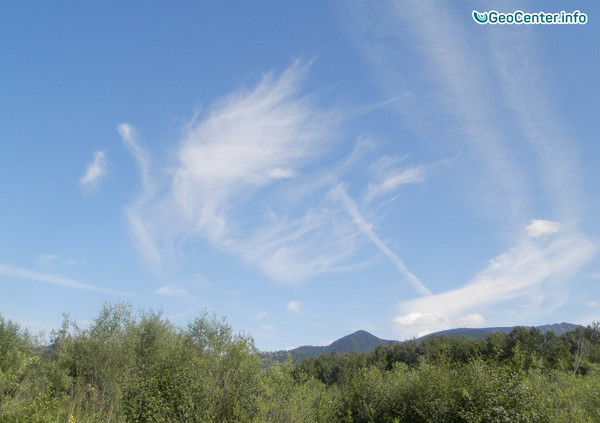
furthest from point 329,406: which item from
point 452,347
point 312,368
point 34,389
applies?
point 312,368

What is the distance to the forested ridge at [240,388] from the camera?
90.8ft

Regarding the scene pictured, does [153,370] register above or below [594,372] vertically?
above

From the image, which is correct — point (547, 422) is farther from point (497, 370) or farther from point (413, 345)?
point (413, 345)

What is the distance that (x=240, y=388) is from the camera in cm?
2970

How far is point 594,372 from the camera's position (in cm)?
3456

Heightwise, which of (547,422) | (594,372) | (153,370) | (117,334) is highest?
(117,334)

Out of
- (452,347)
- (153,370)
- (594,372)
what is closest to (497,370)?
(594,372)

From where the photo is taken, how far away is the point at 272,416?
28094 mm

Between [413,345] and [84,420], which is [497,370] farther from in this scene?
[413,345]

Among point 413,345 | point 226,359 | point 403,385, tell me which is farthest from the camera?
point 413,345

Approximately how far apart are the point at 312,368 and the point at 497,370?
103517mm

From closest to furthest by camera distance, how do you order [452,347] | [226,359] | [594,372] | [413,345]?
1. [226,359]
2. [594,372]
3. [452,347]
4. [413,345]

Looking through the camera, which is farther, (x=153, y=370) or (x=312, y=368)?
(x=312, y=368)

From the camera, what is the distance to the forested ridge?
27.7m
